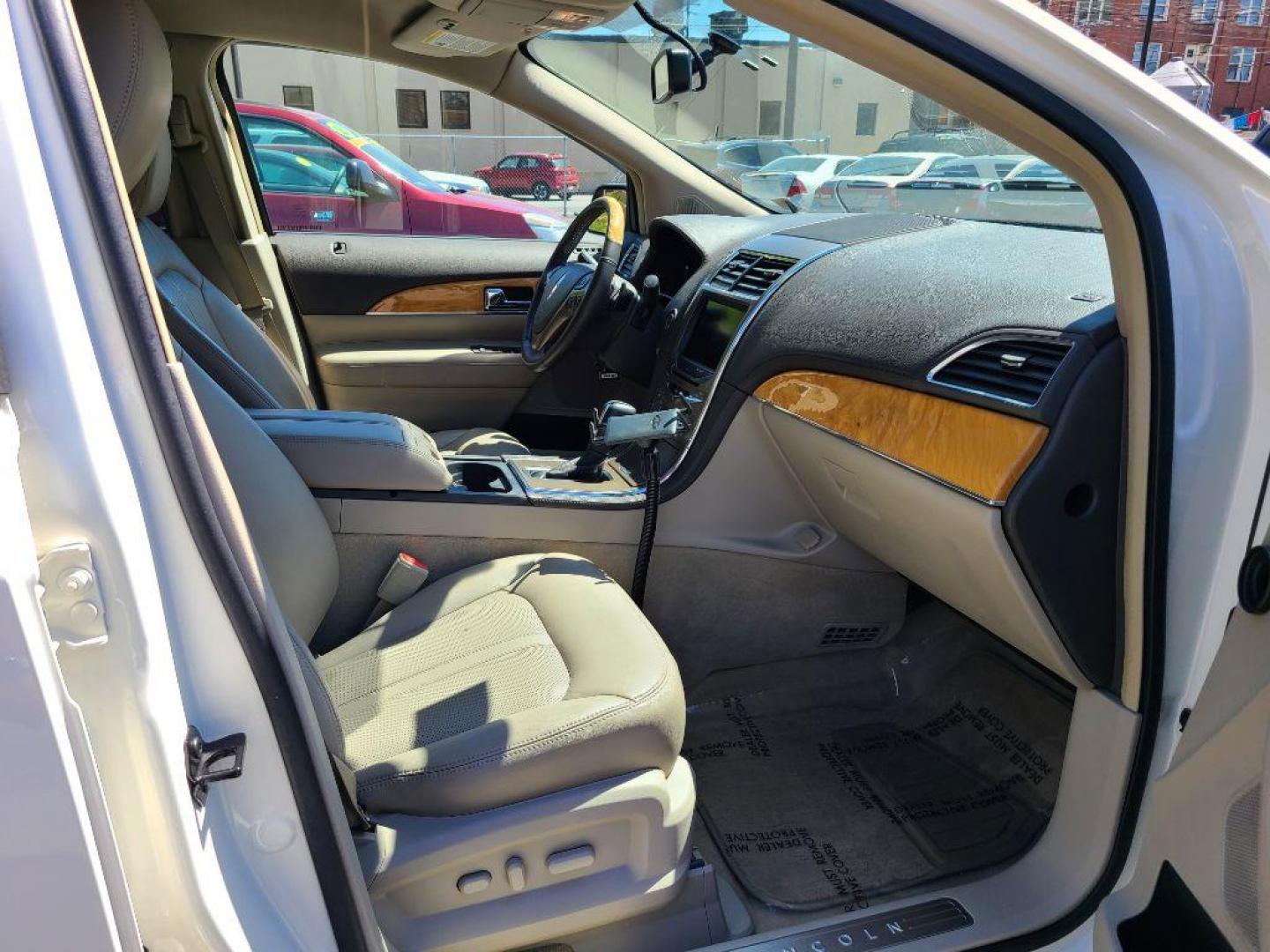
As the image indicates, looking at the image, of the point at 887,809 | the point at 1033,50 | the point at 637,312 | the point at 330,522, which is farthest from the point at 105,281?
the point at 637,312

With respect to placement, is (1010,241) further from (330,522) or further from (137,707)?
(137,707)

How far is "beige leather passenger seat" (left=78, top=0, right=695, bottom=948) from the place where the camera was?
3.94ft

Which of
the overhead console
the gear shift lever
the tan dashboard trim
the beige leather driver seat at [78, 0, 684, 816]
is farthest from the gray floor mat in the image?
the overhead console

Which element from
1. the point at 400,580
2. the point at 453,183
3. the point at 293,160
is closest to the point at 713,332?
the point at 400,580

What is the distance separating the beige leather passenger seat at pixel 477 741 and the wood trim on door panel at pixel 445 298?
1508 millimetres

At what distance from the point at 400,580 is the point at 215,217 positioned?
1.51 meters

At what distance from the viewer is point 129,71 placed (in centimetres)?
144

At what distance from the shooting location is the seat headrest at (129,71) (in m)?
1.41

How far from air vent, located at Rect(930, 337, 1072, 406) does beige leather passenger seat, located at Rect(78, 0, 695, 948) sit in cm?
58

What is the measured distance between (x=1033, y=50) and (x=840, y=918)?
1094 millimetres

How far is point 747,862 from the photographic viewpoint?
158cm

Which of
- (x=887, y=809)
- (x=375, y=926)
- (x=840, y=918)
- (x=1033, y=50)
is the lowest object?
(x=887, y=809)

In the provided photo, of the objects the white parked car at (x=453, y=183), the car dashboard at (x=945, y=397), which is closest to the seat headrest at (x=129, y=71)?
the car dashboard at (x=945, y=397)

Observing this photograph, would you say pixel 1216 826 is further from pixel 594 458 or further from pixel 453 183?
pixel 453 183
